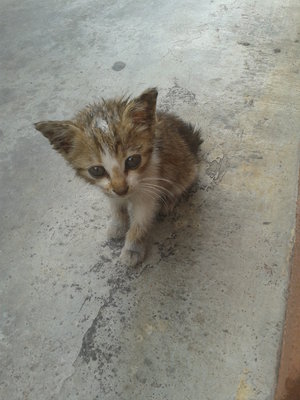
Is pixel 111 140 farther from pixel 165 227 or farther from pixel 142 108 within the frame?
pixel 165 227

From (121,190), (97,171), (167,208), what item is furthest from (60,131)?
(167,208)

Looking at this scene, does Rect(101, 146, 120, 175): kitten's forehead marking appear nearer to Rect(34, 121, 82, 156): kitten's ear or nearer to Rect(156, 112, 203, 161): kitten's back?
Rect(34, 121, 82, 156): kitten's ear

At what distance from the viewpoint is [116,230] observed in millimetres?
2035

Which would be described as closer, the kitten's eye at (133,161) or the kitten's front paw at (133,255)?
the kitten's eye at (133,161)

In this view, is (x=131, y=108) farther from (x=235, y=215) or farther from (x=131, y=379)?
(x=131, y=379)

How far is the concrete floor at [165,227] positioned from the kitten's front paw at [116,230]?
0.20 ft

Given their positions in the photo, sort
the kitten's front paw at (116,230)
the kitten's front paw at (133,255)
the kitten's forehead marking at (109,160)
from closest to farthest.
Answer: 1. the kitten's forehead marking at (109,160)
2. the kitten's front paw at (133,255)
3. the kitten's front paw at (116,230)

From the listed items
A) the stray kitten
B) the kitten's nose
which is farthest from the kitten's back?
the kitten's nose

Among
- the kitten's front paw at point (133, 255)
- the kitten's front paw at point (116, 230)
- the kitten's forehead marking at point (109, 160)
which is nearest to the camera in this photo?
the kitten's forehead marking at point (109, 160)

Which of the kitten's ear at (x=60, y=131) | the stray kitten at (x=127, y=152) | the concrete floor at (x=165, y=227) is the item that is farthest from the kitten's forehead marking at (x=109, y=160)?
the concrete floor at (x=165, y=227)

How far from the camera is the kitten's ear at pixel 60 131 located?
155cm

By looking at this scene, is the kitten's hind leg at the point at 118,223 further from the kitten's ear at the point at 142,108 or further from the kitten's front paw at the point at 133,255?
the kitten's ear at the point at 142,108

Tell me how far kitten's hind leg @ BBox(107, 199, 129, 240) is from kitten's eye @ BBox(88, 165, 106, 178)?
376 mm

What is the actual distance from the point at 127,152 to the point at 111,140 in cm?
8
